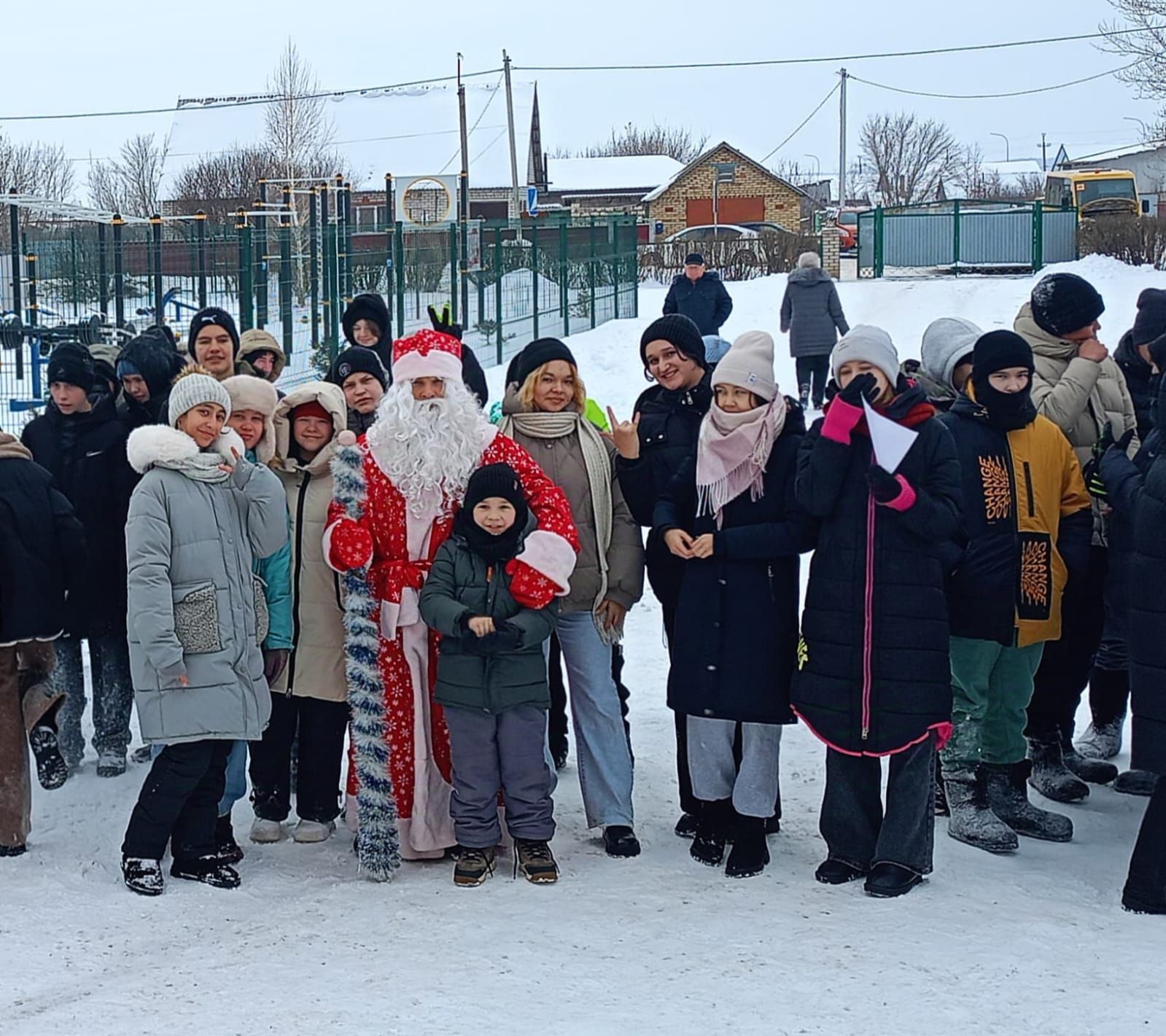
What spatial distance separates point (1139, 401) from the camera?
5.91m

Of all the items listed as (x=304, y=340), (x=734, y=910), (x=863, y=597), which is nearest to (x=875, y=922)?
(x=734, y=910)

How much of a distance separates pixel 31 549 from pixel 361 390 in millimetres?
1258

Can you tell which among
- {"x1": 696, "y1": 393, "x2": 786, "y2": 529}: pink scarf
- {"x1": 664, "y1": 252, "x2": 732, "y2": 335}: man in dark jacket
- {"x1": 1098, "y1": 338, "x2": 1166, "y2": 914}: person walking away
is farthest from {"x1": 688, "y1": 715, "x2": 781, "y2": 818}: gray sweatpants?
{"x1": 664, "y1": 252, "x2": 732, "y2": 335}: man in dark jacket

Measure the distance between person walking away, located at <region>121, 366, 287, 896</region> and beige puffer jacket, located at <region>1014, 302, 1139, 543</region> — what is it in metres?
2.84

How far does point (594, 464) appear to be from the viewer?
5.06m

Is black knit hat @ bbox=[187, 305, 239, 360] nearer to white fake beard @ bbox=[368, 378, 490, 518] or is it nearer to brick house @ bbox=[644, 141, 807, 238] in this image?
white fake beard @ bbox=[368, 378, 490, 518]

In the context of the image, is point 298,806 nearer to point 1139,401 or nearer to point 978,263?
point 1139,401

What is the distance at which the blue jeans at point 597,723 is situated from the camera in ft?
16.6

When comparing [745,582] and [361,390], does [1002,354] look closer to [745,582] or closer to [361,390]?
[745,582]

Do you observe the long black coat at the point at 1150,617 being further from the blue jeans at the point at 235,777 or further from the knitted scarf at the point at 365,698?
the blue jeans at the point at 235,777

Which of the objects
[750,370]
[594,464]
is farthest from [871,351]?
[594,464]

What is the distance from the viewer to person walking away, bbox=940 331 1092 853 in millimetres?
5016

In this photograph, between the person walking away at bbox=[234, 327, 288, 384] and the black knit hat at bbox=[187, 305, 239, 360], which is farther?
the person walking away at bbox=[234, 327, 288, 384]

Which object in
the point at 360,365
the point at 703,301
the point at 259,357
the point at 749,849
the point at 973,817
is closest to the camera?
the point at 749,849
